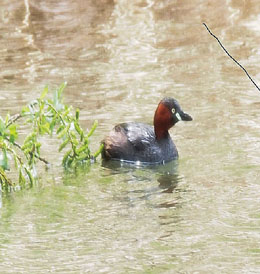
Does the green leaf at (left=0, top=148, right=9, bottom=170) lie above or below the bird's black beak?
above

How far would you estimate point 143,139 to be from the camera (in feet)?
38.8

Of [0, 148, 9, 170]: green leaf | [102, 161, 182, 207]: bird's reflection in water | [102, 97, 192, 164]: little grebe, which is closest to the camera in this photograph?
[0, 148, 9, 170]: green leaf

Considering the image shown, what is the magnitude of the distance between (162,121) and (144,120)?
3.76 ft

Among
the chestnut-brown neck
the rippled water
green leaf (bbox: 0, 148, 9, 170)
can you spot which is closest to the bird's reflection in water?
the rippled water

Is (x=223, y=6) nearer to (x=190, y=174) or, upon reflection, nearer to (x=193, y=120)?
(x=193, y=120)

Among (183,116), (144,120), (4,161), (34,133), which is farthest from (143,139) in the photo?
(4,161)

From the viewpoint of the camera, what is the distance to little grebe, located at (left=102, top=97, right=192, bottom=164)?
38.4ft

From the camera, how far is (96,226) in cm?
928

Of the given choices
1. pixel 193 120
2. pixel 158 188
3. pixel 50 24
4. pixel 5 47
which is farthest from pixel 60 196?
pixel 50 24

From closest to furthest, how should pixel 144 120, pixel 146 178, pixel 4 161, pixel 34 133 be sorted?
pixel 4 161, pixel 34 133, pixel 146 178, pixel 144 120

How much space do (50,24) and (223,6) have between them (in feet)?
9.81

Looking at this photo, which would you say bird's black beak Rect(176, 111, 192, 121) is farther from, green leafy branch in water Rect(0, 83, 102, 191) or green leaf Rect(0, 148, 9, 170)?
green leaf Rect(0, 148, 9, 170)

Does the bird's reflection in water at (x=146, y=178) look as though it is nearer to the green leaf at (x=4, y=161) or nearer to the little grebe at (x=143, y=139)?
the little grebe at (x=143, y=139)

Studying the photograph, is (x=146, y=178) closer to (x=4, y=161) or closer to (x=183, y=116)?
(x=183, y=116)
